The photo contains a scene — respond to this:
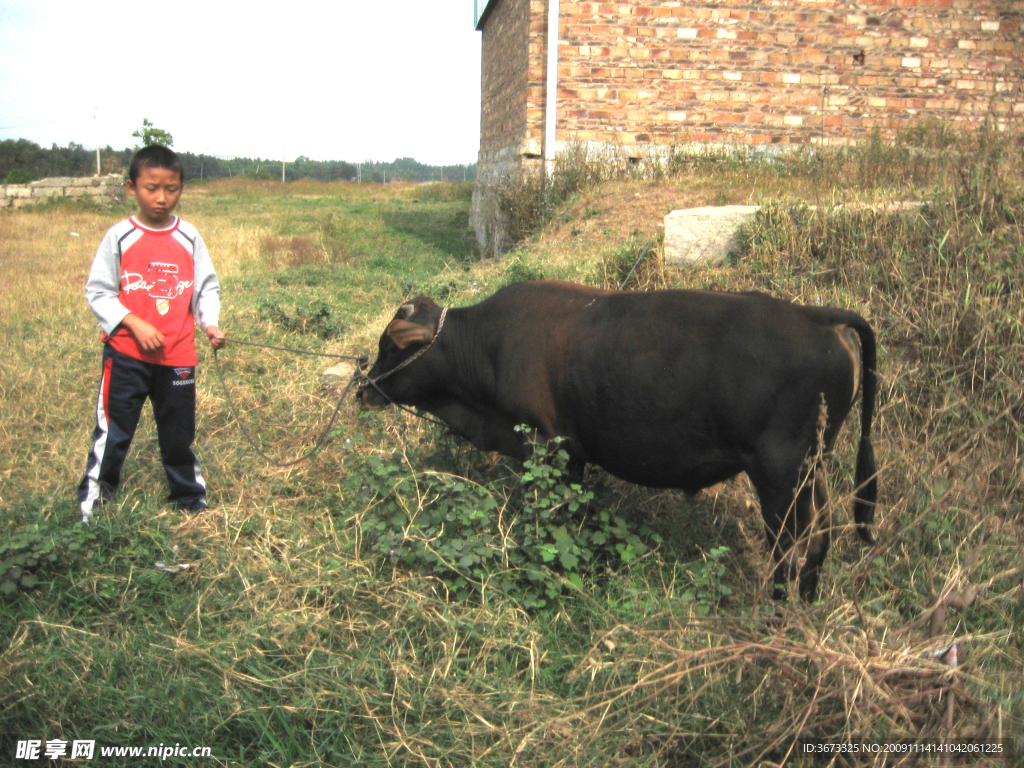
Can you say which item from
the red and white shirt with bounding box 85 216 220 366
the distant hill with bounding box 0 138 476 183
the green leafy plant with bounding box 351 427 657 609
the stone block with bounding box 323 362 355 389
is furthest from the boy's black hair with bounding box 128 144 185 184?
the distant hill with bounding box 0 138 476 183

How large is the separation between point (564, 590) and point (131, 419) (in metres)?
2.17

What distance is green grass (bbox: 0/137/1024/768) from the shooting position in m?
2.50

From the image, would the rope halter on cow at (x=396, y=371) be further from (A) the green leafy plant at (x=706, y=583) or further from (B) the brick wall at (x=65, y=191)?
(B) the brick wall at (x=65, y=191)

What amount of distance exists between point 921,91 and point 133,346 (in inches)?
430

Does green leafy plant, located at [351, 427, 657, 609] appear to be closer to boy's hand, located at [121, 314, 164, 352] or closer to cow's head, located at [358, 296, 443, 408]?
cow's head, located at [358, 296, 443, 408]

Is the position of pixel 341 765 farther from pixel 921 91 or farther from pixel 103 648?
pixel 921 91

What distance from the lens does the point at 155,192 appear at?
3664mm

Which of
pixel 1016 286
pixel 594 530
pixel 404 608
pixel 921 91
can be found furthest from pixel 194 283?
pixel 921 91

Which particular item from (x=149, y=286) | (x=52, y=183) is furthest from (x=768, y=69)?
(x=52, y=183)

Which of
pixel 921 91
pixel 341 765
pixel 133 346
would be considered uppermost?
pixel 921 91

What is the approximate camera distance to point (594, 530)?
3.83m

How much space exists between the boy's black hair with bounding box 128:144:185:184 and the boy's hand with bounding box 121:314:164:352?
641 millimetres

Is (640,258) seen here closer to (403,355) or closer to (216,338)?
(403,355)

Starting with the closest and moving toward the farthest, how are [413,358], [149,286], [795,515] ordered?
[795,515]
[149,286]
[413,358]
